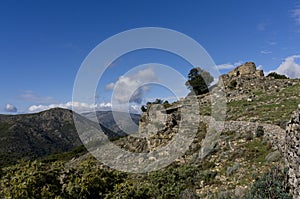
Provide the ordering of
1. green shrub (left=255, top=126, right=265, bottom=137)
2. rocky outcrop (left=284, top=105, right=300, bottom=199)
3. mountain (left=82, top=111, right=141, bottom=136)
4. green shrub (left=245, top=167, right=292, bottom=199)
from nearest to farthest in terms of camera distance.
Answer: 1. rocky outcrop (left=284, top=105, right=300, bottom=199)
2. green shrub (left=245, top=167, right=292, bottom=199)
3. mountain (left=82, top=111, right=141, bottom=136)
4. green shrub (left=255, top=126, right=265, bottom=137)

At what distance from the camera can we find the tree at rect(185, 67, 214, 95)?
55.2 meters

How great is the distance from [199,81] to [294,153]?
48.7 meters

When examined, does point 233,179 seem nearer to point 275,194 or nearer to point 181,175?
point 181,175

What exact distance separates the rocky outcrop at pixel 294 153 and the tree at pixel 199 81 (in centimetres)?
4584

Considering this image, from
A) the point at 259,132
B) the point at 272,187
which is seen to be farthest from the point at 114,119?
the point at 259,132

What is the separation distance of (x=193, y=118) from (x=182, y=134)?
244 inches

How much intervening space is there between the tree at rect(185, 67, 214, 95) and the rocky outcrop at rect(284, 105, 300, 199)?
45.8 meters

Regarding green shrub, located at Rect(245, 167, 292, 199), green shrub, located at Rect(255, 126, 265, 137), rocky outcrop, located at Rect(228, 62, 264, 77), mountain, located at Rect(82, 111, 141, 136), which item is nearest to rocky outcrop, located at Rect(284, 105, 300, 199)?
green shrub, located at Rect(245, 167, 292, 199)

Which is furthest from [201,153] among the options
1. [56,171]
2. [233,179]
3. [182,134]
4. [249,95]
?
[249,95]

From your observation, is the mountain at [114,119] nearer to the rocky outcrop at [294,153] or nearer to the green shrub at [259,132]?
the rocky outcrop at [294,153]

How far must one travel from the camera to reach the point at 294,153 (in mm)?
8711

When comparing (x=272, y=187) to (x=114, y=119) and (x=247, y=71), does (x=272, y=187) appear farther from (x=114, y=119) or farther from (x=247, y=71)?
(x=247, y=71)

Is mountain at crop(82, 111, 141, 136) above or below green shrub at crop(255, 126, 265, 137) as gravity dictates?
above

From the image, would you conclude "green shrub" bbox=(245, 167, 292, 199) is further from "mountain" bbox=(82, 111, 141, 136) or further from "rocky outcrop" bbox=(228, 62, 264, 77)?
"rocky outcrop" bbox=(228, 62, 264, 77)
